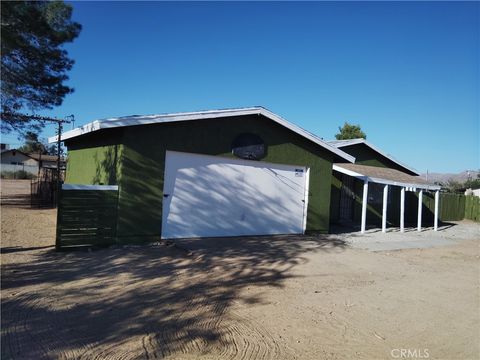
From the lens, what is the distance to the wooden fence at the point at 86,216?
28.3ft

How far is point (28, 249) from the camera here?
8.80 metres

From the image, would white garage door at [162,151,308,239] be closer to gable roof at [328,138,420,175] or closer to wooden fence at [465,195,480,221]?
gable roof at [328,138,420,175]

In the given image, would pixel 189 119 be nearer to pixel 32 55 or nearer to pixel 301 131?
pixel 301 131

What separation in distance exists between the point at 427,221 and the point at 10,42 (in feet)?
66.0

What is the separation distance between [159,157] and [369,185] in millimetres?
11165

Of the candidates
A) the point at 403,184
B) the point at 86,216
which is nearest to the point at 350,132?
the point at 403,184

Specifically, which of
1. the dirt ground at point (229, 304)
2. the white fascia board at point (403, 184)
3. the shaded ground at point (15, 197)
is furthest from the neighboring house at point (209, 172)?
the shaded ground at point (15, 197)

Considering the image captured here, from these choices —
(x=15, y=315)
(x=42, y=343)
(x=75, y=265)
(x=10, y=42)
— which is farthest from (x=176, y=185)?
(x=10, y=42)

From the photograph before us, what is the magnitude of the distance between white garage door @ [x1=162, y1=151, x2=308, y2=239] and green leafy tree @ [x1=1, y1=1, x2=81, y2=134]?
7.65m

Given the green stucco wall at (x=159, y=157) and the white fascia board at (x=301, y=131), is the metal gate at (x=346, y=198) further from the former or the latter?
the green stucco wall at (x=159, y=157)

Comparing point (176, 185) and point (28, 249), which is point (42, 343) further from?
point (176, 185)

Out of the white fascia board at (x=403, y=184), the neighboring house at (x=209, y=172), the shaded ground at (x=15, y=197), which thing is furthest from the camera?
the shaded ground at (x=15, y=197)

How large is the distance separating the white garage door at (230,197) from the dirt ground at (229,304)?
0.99 m

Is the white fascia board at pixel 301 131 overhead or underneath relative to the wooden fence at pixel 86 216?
overhead
